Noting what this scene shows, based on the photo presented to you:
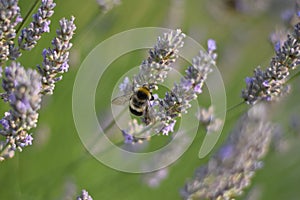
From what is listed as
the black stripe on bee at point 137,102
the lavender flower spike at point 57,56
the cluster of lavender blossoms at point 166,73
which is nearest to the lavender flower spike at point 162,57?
the cluster of lavender blossoms at point 166,73

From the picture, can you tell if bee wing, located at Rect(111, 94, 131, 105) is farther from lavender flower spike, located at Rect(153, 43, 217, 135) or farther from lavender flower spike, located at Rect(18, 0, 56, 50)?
lavender flower spike, located at Rect(18, 0, 56, 50)

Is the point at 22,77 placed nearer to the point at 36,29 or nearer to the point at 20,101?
the point at 20,101

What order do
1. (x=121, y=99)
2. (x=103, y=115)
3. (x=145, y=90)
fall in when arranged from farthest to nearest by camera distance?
(x=103, y=115), (x=121, y=99), (x=145, y=90)

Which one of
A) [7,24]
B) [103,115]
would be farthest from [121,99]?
[103,115]

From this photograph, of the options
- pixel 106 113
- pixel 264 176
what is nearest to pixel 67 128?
pixel 106 113

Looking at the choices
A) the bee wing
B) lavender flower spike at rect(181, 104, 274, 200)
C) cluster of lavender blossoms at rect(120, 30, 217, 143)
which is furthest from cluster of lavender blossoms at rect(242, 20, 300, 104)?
the bee wing

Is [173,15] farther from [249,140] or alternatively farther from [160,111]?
[160,111]

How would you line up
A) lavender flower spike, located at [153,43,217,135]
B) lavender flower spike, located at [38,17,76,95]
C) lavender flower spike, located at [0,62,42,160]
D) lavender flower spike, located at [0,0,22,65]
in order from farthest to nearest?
lavender flower spike, located at [153,43,217,135] → lavender flower spike, located at [38,17,76,95] → lavender flower spike, located at [0,0,22,65] → lavender flower spike, located at [0,62,42,160]
